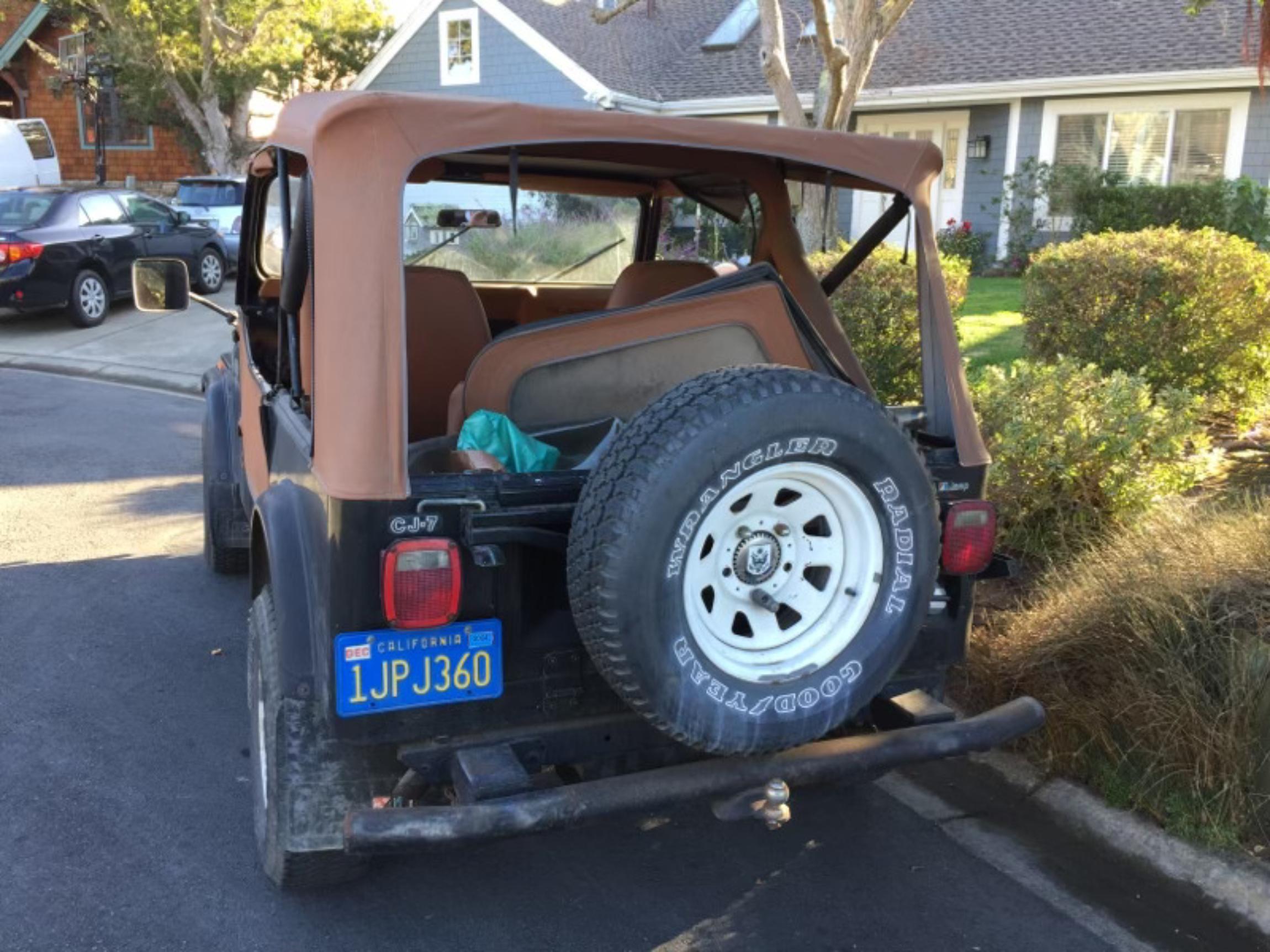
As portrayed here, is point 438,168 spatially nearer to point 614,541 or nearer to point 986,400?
A: point 614,541

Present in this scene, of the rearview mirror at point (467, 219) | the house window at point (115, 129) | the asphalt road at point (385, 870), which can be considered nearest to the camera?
the asphalt road at point (385, 870)

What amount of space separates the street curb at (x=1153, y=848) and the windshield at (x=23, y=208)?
41.5 feet

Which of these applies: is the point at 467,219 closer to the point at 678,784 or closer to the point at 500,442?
the point at 500,442

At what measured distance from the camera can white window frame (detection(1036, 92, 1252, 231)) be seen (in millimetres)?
15562

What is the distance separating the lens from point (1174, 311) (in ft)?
20.5

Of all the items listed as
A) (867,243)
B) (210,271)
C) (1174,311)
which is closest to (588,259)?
(867,243)

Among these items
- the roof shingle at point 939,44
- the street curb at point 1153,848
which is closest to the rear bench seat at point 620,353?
the street curb at point 1153,848

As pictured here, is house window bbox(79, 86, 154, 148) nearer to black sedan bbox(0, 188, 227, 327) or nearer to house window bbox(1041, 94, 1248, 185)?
black sedan bbox(0, 188, 227, 327)

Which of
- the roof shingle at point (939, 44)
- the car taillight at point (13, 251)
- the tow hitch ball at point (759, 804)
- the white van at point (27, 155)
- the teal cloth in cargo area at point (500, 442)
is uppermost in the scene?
the roof shingle at point (939, 44)

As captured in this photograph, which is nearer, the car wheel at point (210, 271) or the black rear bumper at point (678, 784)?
the black rear bumper at point (678, 784)

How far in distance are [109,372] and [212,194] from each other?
26.8ft

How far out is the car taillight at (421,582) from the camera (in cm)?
243

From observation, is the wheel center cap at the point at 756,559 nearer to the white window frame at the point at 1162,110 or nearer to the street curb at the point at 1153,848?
the street curb at the point at 1153,848

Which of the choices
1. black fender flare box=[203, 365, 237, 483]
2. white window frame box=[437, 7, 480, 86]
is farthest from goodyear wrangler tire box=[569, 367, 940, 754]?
white window frame box=[437, 7, 480, 86]
